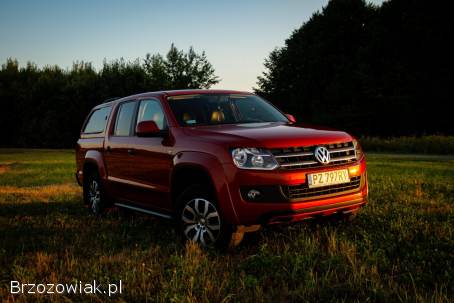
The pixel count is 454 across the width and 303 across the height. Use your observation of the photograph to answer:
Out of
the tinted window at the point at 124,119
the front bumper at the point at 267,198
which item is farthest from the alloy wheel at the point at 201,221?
the tinted window at the point at 124,119

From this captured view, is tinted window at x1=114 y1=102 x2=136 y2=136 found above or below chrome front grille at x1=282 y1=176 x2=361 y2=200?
above

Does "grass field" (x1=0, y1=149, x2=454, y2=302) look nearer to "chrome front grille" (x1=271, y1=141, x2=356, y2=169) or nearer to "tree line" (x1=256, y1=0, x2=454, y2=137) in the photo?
"chrome front grille" (x1=271, y1=141, x2=356, y2=169)

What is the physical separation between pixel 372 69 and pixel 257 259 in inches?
1515

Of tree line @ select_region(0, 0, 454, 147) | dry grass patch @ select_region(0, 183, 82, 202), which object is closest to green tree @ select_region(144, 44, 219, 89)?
tree line @ select_region(0, 0, 454, 147)

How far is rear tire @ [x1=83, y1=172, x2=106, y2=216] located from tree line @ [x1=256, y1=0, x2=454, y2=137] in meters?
32.1

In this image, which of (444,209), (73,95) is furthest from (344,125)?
(444,209)

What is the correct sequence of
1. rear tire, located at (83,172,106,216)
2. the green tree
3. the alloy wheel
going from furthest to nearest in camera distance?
the green tree → rear tire, located at (83,172,106,216) → the alloy wheel

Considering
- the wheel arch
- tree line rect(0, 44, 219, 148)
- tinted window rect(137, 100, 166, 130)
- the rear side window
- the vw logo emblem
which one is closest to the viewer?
the wheel arch

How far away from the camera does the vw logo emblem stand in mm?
4957

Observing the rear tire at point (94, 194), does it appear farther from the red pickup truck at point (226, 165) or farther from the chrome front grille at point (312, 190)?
the chrome front grille at point (312, 190)

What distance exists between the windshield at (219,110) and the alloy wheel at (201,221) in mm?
1137

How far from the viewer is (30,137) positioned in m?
48.8

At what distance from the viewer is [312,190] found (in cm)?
490

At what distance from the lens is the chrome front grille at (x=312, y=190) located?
475 cm
